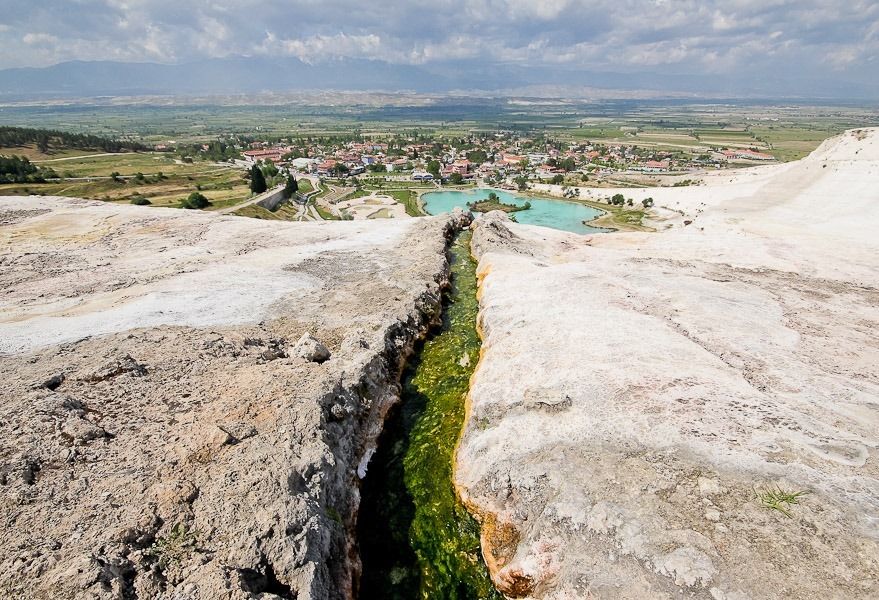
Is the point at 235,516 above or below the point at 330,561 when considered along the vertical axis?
above

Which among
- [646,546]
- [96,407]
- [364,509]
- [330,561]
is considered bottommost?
[364,509]

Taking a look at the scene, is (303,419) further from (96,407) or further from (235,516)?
(96,407)

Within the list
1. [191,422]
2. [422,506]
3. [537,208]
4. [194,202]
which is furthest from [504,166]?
[191,422]

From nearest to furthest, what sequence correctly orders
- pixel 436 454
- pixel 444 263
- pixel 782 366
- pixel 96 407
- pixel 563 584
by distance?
pixel 563 584
pixel 96 407
pixel 436 454
pixel 782 366
pixel 444 263

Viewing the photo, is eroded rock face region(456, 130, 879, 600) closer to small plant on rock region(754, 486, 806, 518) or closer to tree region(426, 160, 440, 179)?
small plant on rock region(754, 486, 806, 518)

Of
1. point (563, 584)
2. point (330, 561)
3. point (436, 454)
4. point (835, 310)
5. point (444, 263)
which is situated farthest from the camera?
point (444, 263)

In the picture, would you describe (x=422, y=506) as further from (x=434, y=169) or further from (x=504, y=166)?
(x=504, y=166)

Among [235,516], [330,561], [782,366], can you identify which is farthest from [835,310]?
[235,516]
